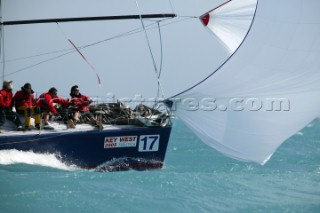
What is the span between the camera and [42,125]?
14016mm

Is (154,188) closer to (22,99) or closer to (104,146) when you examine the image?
(104,146)

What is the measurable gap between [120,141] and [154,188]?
5.96 ft

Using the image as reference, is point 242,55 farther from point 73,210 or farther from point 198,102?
point 73,210

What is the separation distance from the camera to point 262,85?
11703mm

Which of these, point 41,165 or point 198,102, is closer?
point 198,102

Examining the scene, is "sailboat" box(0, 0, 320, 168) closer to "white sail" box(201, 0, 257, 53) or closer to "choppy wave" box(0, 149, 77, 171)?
"white sail" box(201, 0, 257, 53)

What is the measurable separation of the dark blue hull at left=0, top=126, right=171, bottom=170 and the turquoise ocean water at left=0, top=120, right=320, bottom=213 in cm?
22

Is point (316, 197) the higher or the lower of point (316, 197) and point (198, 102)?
the lower

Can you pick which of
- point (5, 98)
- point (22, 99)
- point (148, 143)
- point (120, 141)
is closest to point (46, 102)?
point (22, 99)

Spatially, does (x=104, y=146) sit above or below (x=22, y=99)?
below

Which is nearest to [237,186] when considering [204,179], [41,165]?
[204,179]

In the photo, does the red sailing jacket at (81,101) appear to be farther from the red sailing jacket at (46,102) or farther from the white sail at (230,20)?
the white sail at (230,20)

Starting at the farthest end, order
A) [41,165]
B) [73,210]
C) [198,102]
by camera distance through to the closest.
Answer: [41,165] → [198,102] → [73,210]

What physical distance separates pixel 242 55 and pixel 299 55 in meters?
1.09
